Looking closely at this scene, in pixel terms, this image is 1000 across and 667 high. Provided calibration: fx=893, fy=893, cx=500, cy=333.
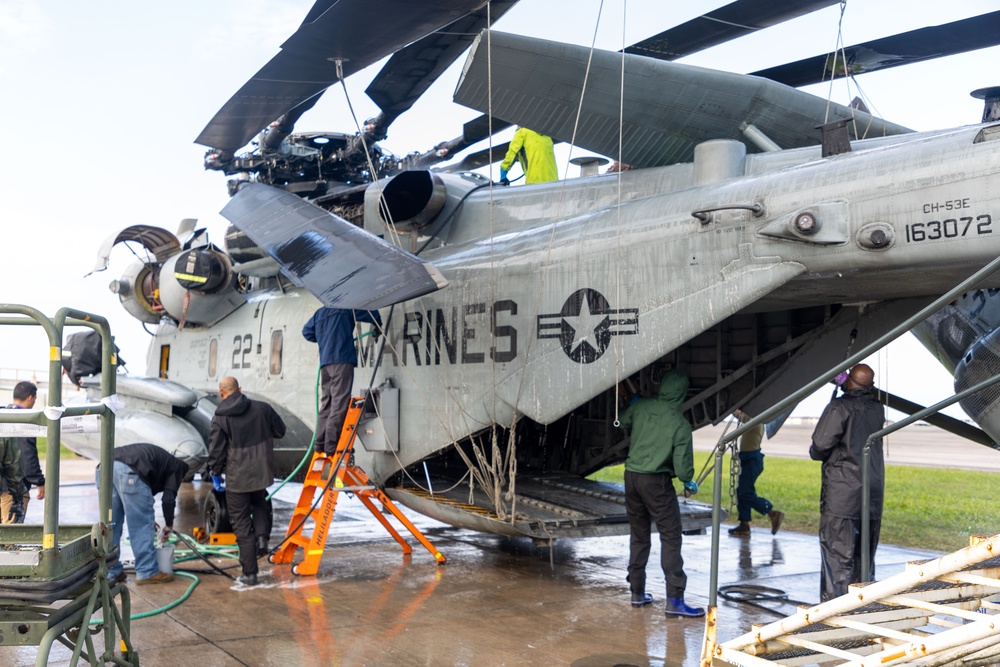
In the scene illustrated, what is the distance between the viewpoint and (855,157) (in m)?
5.88

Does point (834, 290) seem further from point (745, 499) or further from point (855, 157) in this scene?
point (745, 499)

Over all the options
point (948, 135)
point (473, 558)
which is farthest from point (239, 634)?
point (948, 135)

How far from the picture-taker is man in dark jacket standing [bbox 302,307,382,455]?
27.1ft

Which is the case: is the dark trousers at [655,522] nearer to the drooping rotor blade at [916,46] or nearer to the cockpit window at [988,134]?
the cockpit window at [988,134]

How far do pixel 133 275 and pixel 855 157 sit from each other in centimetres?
1075

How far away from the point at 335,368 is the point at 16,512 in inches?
148

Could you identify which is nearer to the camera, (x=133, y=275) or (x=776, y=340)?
(x=776, y=340)

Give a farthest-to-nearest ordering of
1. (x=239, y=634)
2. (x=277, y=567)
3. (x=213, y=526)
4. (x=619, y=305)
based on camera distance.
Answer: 1. (x=213, y=526)
2. (x=277, y=567)
3. (x=619, y=305)
4. (x=239, y=634)

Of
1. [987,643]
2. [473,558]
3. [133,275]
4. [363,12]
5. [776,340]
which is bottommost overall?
[473,558]

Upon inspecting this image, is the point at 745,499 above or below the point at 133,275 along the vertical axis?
below

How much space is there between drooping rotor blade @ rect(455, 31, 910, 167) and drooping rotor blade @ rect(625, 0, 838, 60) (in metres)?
0.41

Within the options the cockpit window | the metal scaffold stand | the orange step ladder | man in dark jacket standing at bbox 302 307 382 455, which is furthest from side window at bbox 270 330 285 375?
the cockpit window

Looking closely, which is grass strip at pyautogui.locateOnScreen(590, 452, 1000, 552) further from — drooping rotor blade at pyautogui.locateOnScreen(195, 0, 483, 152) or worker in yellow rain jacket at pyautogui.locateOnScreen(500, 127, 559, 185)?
drooping rotor blade at pyautogui.locateOnScreen(195, 0, 483, 152)

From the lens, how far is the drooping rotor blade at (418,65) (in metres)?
7.77
